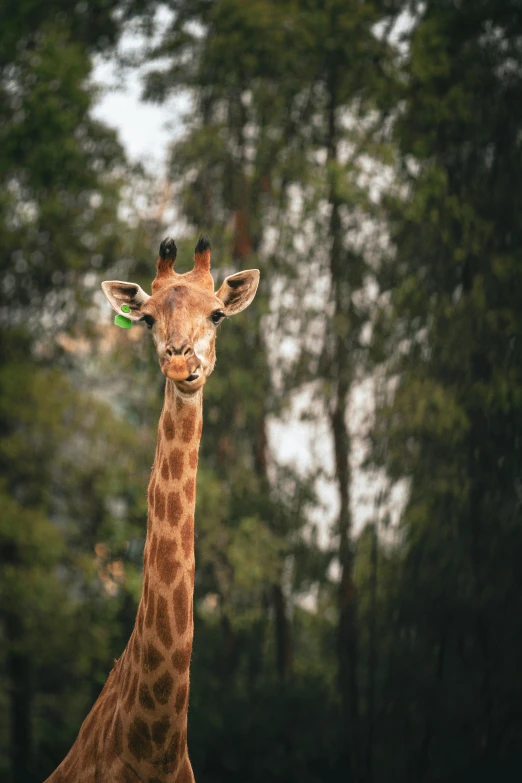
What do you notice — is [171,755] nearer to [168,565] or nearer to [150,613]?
[150,613]

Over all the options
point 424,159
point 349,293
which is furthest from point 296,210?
point 424,159

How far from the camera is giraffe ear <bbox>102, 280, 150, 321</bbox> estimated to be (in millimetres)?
4637

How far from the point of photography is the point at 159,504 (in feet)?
14.2

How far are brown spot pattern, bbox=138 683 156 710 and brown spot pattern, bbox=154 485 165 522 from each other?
0.81 m

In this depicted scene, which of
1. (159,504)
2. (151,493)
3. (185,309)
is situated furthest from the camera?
(151,493)

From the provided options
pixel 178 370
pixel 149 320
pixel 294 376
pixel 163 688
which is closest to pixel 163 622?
pixel 163 688

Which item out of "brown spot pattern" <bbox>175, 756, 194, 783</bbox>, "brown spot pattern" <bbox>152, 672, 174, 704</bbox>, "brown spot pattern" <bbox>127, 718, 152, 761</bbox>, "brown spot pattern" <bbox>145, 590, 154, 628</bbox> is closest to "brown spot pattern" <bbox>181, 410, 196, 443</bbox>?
"brown spot pattern" <bbox>145, 590, 154, 628</bbox>

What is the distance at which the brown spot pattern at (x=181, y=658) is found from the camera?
13.9ft

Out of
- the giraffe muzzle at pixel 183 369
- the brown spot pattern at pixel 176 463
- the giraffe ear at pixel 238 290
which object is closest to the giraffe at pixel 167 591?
the brown spot pattern at pixel 176 463

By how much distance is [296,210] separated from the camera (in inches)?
520

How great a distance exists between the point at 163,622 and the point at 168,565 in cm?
28

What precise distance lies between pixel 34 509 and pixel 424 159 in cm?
816

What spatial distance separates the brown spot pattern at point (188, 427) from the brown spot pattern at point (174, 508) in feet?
0.90

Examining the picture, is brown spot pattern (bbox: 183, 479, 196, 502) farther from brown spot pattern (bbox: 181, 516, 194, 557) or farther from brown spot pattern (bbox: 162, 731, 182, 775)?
brown spot pattern (bbox: 162, 731, 182, 775)
